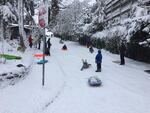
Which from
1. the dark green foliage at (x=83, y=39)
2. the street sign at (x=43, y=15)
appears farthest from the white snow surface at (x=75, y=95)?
the dark green foliage at (x=83, y=39)

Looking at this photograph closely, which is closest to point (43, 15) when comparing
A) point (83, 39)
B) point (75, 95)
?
point (75, 95)

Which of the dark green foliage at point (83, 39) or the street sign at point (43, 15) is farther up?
the street sign at point (43, 15)

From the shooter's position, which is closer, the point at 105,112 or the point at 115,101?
the point at 105,112

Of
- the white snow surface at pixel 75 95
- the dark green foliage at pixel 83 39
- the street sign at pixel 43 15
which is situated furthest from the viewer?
the dark green foliage at pixel 83 39

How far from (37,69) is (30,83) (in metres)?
5.24

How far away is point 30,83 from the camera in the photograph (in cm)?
1677

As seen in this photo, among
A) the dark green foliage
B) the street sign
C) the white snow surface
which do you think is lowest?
the white snow surface

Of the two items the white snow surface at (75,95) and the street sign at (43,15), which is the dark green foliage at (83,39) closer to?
the white snow surface at (75,95)

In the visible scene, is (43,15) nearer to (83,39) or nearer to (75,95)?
(75,95)

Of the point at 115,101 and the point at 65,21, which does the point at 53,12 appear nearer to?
the point at 65,21

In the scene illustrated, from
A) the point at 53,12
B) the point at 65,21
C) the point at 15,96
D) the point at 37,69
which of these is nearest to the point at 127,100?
the point at 15,96

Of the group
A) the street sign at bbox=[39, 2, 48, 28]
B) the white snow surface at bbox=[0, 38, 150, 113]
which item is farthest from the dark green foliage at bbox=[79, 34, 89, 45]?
the street sign at bbox=[39, 2, 48, 28]

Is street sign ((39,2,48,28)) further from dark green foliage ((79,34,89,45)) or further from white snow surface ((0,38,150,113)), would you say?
dark green foliage ((79,34,89,45))

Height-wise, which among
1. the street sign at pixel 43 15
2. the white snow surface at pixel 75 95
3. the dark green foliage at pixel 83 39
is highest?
the street sign at pixel 43 15
